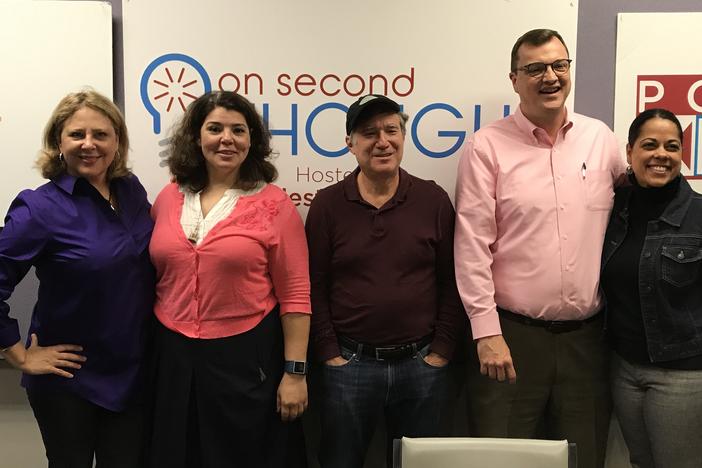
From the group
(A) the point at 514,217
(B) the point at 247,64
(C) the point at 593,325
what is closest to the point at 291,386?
(A) the point at 514,217

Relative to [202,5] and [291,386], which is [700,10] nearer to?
[202,5]

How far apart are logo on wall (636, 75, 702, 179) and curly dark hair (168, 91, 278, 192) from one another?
4.45 ft

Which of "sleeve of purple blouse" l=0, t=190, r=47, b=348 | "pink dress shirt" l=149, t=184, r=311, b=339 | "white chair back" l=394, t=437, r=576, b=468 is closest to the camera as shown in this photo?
"white chair back" l=394, t=437, r=576, b=468

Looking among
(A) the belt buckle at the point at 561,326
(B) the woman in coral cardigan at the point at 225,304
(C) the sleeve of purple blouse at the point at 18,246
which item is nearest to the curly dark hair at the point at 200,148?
(B) the woman in coral cardigan at the point at 225,304

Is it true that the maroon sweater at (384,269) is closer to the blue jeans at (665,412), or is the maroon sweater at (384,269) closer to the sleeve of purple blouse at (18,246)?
the blue jeans at (665,412)

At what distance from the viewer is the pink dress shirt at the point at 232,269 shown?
1.65 m

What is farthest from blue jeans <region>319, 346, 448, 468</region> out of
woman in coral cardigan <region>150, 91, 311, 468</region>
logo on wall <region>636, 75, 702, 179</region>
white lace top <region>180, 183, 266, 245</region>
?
logo on wall <region>636, 75, 702, 179</region>

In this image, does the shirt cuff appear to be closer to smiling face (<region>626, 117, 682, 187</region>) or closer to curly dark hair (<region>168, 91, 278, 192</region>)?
smiling face (<region>626, 117, 682, 187</region>)

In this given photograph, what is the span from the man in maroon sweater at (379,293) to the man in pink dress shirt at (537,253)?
112mm

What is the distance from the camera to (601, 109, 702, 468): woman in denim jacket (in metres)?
1.72

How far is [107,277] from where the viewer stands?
1585 millimetres

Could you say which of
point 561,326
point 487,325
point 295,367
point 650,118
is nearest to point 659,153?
point 650,118

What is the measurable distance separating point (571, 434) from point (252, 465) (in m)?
1.04

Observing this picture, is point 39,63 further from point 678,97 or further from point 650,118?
point 678,97
